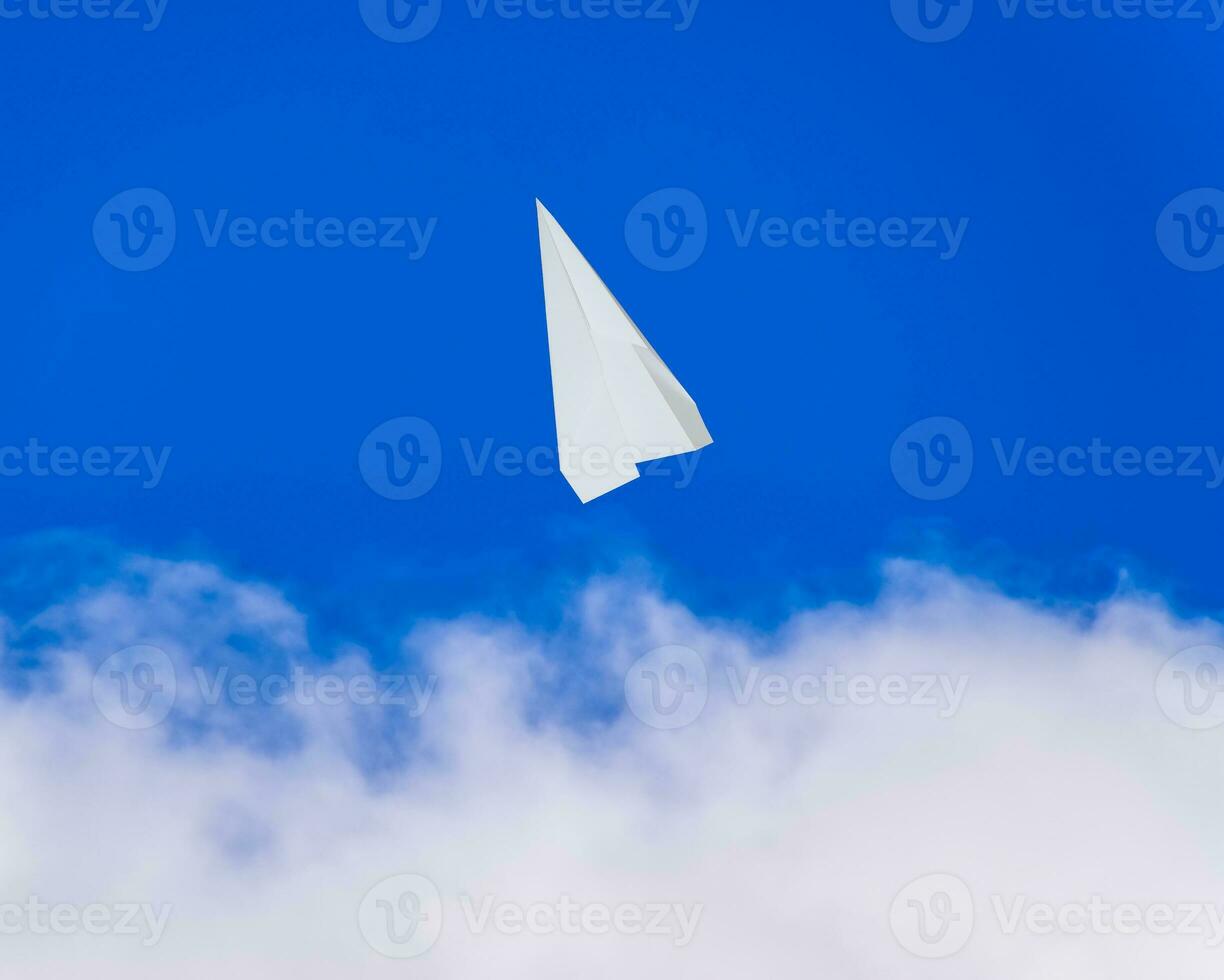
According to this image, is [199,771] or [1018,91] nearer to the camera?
[199,771]

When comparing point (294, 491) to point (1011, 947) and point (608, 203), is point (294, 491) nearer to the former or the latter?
point (608, 203)

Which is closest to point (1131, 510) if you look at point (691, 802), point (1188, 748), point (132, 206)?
point (1188, 748)

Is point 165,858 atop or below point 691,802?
below

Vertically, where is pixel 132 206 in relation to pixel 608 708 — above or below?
above

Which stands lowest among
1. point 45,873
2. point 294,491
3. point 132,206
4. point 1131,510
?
point 45,873

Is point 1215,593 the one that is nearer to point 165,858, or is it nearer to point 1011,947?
point 1011,947

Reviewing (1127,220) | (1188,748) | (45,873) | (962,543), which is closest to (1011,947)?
(1188,748)
